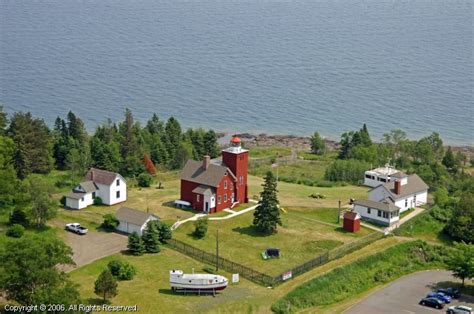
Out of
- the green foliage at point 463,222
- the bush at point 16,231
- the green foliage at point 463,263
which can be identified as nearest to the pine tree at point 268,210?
the green foliage at point 463,263

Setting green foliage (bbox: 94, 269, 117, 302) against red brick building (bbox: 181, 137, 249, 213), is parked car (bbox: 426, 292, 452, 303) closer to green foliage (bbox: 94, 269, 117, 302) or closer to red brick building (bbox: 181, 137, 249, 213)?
green foliage (bbox: 94, 269, 117, 302)

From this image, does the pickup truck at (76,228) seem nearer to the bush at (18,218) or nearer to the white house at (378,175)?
the bush at (18,218)

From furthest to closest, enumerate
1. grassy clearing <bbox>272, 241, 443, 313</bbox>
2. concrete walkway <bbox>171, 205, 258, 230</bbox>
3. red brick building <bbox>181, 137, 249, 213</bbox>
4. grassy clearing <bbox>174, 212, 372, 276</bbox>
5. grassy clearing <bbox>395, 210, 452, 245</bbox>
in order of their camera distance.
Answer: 1. red brick building <bbox>181, 137, 249, 213</bbox>
2. grassy clearing <bbox>395, 210, 452, 245</bbox>
3. concrete walkway <bbox>171, 205, 258, 230</bbox>
4. grassy clearing <bbox>174, 212, 372, 276</bbox>
5. grassy clearing <bbox>272, 241, 443, 313</bbox>

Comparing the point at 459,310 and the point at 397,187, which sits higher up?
the point at 397,187

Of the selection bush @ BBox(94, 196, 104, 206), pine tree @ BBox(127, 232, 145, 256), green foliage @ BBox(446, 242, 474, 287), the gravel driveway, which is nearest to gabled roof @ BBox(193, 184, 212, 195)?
the gravel driveway

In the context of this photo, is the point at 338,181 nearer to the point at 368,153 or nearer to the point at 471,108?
the point at 368,153

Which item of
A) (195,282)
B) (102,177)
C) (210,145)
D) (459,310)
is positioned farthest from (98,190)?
(459,310)

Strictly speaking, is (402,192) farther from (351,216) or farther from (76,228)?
(76,228)
